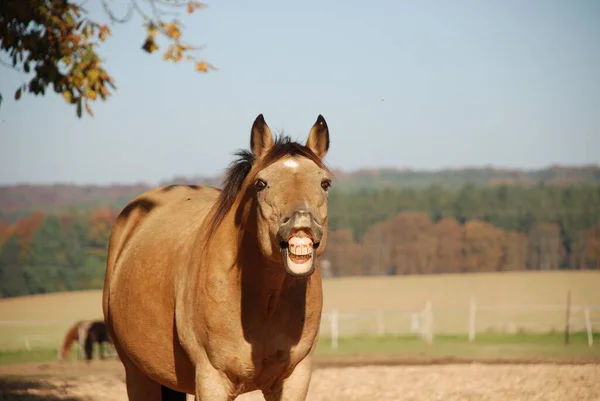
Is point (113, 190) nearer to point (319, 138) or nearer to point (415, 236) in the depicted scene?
point (415, 236)

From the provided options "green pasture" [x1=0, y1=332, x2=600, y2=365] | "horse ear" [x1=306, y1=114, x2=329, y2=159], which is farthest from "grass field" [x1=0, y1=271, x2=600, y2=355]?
"horse ear" [x1=306, y1=114, x2=329, y2=159]

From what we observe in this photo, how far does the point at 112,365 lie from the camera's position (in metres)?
19.4

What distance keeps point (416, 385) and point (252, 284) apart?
7.98m

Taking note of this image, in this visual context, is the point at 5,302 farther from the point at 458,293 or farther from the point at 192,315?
the point at 192,315

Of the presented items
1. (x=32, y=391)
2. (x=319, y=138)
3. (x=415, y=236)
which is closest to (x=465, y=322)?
(x=32, y=391)

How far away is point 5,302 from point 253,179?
146 feet

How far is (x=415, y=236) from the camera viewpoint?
7169cm

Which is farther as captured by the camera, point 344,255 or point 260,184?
point 344,255

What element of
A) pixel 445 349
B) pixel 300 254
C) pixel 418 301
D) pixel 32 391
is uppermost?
pixel 300 254

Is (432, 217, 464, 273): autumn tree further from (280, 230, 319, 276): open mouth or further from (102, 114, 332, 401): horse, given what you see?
(280, 230, 319, 276): open mouth

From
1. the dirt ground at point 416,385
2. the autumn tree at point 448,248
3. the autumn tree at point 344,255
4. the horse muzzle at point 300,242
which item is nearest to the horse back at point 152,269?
the horse muzzle at point 300,242

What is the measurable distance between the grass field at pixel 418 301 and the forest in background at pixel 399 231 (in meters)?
2.69

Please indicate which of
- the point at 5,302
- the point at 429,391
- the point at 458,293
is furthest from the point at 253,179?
the point at 458,293

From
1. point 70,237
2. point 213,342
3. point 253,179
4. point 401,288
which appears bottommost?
point 401,288
